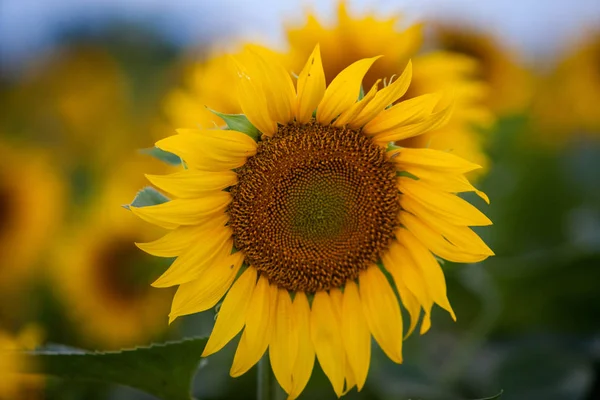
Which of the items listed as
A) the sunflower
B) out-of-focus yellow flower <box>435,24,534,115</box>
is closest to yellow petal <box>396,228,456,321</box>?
the sunflower

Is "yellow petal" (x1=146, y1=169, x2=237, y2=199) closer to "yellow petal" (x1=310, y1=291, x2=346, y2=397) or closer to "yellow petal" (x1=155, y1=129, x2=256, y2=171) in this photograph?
"yellow petal" (x1=155, y1=129, x2=256, y2=171)

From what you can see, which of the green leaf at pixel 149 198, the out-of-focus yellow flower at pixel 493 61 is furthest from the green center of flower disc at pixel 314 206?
the out-of-focus yellow flower at pixel 493 61

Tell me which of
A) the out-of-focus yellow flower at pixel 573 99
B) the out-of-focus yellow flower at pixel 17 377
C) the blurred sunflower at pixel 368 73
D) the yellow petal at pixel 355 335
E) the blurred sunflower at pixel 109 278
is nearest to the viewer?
the yellow petal at pixel 355 335

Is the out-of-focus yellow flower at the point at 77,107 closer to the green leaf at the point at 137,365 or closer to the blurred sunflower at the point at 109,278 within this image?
the blurred sunflower at the point at 109,278

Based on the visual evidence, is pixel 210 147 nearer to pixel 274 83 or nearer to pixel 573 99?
pixel 274 83

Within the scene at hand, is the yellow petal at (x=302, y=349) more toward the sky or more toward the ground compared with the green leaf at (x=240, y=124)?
more toward the ground

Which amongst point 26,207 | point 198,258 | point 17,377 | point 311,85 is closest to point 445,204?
point 311,85

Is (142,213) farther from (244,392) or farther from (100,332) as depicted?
(100,332)

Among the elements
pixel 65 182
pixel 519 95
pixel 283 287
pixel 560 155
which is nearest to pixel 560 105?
pixel 560 155
